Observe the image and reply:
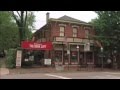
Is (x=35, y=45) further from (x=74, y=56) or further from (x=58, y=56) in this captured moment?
(x=74, y=56)

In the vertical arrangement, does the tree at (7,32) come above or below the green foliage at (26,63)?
above

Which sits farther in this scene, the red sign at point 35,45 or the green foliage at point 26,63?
the green foliage at point 26,63

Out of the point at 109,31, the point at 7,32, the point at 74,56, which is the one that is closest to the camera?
the point at 109,31

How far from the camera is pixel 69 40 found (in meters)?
36.8

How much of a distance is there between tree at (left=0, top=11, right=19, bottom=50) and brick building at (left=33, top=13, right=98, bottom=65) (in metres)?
10.3

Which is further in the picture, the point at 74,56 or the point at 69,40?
the point at 74,56

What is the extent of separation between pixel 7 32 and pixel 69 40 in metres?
16.4

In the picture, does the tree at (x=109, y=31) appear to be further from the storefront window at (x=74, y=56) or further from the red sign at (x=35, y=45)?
the red sign at (x=35, y=45)

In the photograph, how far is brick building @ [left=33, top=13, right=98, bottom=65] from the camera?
1417 inches

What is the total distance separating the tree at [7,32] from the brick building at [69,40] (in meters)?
10.3

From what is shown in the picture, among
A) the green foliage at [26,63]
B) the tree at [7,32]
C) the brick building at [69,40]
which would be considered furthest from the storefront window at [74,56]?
the tree at [7,32]

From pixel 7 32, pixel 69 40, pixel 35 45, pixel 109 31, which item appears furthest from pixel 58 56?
pixel 7 32

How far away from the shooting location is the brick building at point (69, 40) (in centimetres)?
3600
